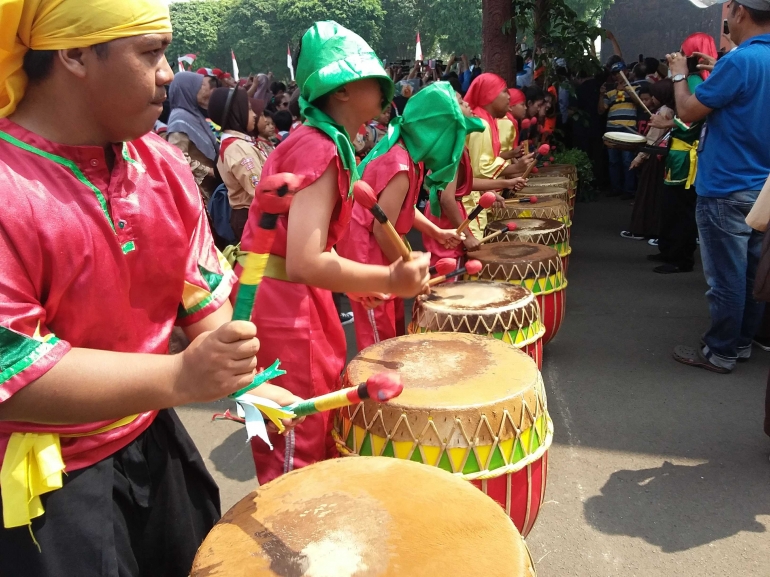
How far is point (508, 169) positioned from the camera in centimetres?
525

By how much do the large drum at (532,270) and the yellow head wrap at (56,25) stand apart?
8.54 ft

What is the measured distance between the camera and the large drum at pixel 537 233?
3.96 m

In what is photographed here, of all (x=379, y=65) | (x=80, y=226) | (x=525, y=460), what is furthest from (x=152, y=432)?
(x=379, y=65)

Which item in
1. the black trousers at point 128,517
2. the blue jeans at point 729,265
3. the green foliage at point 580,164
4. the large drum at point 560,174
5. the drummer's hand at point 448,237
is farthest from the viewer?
the green foliage at point 580,164

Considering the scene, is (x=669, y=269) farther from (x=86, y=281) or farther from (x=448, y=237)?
(x=86, y=281)

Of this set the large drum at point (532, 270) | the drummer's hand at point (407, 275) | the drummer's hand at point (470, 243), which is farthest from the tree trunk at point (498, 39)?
the drummer's hand at point (407, 275)

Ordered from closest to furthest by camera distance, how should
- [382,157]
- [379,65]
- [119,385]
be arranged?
[119,385] < [379,65] < [382,157]

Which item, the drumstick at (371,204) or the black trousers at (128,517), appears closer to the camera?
the black trousers at (128,517)

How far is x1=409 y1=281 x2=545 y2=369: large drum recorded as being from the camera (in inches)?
98.7

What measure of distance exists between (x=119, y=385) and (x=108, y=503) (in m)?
0.31

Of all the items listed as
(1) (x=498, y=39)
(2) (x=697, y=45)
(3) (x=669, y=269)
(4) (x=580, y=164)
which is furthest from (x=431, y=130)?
(4) (x=580, y=164)

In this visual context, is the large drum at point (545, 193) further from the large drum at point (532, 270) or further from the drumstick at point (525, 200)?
the large drum at point (532, 270)

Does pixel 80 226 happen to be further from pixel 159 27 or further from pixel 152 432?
pixel 152 432

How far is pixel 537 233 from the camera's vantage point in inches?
156
